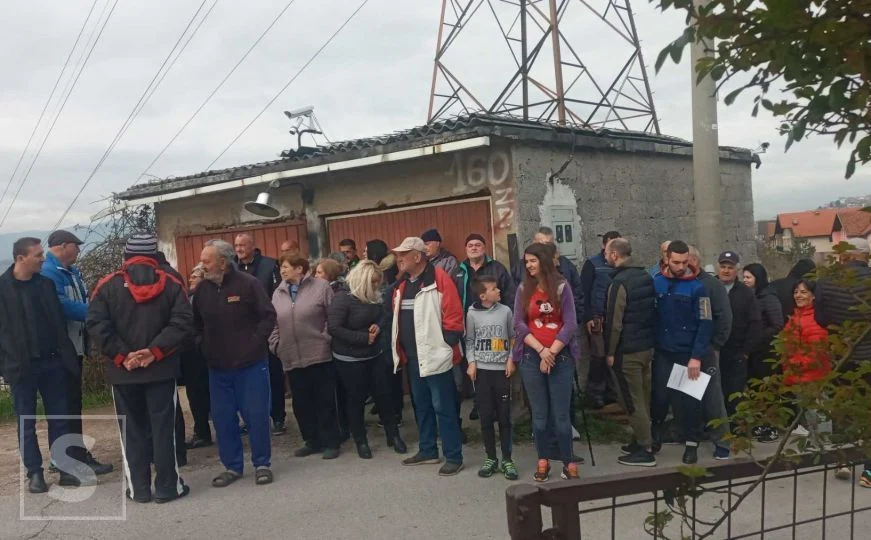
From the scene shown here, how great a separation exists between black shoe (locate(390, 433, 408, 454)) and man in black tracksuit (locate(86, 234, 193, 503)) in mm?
1815

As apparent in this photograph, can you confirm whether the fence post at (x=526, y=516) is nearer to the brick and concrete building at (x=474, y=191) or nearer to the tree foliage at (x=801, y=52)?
the tree foliage at (x=801, y=52)

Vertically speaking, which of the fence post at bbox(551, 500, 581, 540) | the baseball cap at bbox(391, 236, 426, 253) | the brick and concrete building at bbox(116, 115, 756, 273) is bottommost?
the fence post at bbox(551, 500, 581, 540)

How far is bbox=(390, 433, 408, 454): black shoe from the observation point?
20.1 feet

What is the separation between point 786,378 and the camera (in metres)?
1.94

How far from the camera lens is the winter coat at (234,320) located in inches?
213

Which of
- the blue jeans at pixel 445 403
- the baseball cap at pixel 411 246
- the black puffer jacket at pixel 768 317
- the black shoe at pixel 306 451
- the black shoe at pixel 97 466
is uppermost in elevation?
the baseball cap at pixel 411 246

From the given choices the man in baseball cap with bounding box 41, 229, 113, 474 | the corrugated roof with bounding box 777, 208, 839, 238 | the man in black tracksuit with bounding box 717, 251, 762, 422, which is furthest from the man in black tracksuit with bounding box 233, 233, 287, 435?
the corrugated roof with bounding box 777, 208, 839, 238

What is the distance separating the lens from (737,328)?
19.6 ft

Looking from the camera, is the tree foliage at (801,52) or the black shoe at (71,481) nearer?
the tree foliage at (801,52)

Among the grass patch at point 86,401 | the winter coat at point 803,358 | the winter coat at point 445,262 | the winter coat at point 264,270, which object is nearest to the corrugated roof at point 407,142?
the winter coat at point 445,262

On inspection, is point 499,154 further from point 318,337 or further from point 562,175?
point 318,337

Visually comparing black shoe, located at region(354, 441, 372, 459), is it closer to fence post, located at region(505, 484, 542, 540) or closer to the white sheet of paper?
the white sheet of paper

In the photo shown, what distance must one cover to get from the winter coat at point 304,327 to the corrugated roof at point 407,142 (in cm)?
207

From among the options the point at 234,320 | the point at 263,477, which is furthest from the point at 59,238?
the point at 263,477
